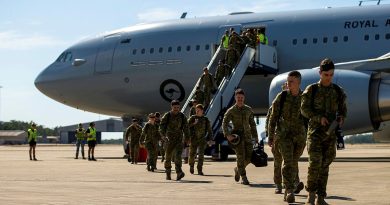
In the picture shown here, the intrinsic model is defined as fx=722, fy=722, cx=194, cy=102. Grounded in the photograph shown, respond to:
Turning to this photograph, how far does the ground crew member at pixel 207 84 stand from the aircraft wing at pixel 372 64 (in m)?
3.99

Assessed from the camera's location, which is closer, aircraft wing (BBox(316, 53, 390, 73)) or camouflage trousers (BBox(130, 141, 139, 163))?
aircraft wing (BBox(316, 53, 390, 73))

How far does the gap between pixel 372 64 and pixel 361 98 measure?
1473 mm

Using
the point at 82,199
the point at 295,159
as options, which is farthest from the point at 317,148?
the point at 82,199

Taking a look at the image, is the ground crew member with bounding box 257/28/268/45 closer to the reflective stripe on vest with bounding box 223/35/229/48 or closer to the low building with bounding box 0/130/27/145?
the reflective stripe on vest with bounding box 223/35/229/48

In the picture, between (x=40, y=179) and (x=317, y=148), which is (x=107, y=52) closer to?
(x=40, y=179)

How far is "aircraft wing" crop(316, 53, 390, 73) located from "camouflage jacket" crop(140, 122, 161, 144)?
6464 millimetres

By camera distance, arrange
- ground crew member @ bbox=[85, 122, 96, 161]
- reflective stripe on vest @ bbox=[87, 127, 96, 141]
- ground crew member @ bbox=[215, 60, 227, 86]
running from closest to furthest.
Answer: ground crew member @ bbox=[215, 60, 227, 86], ground crew member @ bbox=[85, 122, 96, 161], reflective stripe on vest @ bbox=[87, 127, 96, 141]

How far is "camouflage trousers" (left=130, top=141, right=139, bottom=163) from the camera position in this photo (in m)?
21.2

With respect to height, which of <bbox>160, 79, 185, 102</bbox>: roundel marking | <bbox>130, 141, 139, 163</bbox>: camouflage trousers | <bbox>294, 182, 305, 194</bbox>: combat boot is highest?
<bbox>160, 79, 185, 102</bbox>: roundel marking

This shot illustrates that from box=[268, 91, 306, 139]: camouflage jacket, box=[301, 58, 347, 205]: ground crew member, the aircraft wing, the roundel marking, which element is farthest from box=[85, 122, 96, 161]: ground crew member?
box=[301, 58, 347, 205]: ground crew member

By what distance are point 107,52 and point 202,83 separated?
6.28 metres

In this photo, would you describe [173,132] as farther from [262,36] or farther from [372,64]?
[262,36]

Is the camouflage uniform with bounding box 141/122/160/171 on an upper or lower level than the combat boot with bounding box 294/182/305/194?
upper

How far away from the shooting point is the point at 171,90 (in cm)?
2531
